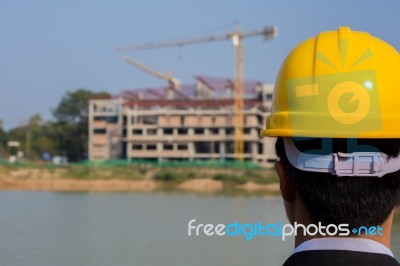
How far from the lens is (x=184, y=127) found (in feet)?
152

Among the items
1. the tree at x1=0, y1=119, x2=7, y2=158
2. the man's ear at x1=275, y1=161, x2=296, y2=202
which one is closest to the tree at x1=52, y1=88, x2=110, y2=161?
the tree at x1=0, y1=119, x2=7, y2=158

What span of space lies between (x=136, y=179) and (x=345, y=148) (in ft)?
125

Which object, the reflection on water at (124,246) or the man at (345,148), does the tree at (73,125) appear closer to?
the reflection on water at (124,246)

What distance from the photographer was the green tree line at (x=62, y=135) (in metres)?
53.2

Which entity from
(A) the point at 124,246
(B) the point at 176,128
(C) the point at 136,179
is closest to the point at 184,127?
(B) the point at 176,128

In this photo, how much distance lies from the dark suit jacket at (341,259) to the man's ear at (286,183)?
110 millimetres

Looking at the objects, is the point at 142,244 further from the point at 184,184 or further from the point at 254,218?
the point at 184,184

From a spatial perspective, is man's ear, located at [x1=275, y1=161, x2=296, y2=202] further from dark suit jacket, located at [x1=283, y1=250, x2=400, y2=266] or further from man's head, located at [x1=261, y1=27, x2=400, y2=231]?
dark suit jacket, located at [x1=283, y1=250, x2=400, y2=266]

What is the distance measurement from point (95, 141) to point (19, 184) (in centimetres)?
1203

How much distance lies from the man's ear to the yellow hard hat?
5 cm

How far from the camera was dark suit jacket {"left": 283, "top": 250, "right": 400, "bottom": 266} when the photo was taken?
2.75 feet

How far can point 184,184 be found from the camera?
125 feet

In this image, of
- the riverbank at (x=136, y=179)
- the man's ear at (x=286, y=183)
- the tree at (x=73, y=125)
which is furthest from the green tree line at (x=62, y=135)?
the man's ear at (x=286, y=183)

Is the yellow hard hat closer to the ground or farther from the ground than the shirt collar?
farther from the ground
